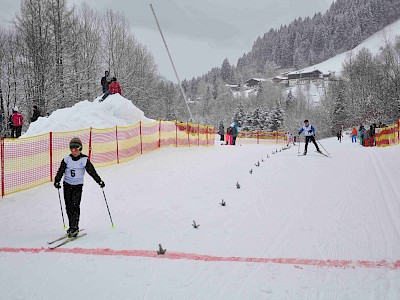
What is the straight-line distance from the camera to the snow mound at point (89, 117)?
594 inches

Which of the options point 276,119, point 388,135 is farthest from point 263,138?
point 276,119

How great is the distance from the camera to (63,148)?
12.1m

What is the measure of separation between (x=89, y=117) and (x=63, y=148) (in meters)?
4.58

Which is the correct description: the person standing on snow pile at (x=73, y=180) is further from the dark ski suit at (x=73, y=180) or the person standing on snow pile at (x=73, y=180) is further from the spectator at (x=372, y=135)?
the spectator at (x=372, y=135)

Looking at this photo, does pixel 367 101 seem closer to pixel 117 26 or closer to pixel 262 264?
pixel 117 26

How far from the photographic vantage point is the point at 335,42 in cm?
18475

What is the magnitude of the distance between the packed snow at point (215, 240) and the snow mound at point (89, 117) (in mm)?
5240

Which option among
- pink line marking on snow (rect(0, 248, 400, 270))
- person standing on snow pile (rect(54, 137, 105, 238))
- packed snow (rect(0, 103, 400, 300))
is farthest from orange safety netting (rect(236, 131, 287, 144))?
pink line marking on snow (rect(0, 248, 400, 270))

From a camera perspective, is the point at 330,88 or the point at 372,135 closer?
the point at 372,135

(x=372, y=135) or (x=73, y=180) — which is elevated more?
(x=372, y=135)

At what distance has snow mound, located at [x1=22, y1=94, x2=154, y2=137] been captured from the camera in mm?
15094

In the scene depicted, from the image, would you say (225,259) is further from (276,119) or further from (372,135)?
(276,119)

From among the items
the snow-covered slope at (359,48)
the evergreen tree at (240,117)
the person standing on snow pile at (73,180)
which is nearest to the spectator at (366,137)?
the person standing on snow pile at (73,180)

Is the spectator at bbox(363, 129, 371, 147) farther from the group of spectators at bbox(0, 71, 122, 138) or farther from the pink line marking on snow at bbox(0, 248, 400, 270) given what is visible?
the pink line marking on snow at bbox(0, 248, 400, 270)
